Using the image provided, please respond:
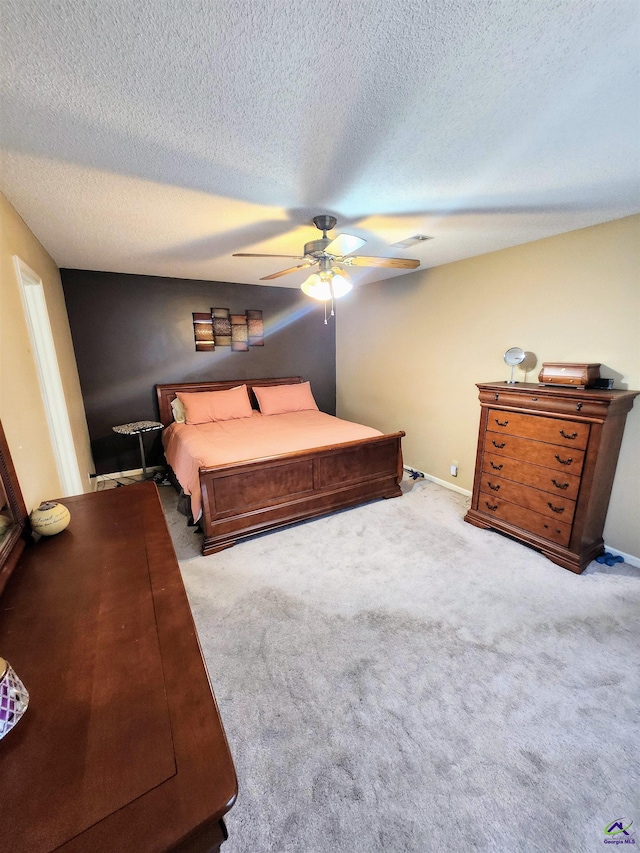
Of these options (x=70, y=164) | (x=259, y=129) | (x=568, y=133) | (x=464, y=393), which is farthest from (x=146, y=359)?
(x=568, y=133)

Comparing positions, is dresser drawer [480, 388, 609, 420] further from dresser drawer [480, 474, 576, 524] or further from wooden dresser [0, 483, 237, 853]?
wooden dresser [0, 483, 237, 853]

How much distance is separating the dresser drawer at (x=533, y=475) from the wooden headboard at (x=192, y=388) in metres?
2.85

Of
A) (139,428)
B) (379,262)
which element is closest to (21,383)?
(139,428)

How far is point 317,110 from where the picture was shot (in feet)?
3.73

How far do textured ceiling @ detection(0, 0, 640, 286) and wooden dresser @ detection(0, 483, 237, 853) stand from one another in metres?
1.47

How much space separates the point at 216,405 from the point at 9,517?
9.11 feet

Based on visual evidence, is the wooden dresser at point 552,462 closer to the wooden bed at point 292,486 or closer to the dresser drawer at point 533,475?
the dresser drawer at point 533,475

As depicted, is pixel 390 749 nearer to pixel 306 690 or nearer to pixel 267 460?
pixel 306 690

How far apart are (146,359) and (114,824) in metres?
3.99

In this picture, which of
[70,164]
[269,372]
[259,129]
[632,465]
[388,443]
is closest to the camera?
[259,129]

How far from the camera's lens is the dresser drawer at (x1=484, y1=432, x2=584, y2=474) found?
2.25 m

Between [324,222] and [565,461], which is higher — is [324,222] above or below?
above

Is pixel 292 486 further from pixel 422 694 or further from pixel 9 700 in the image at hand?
pixel 9 700

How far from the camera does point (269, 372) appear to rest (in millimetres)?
4652
